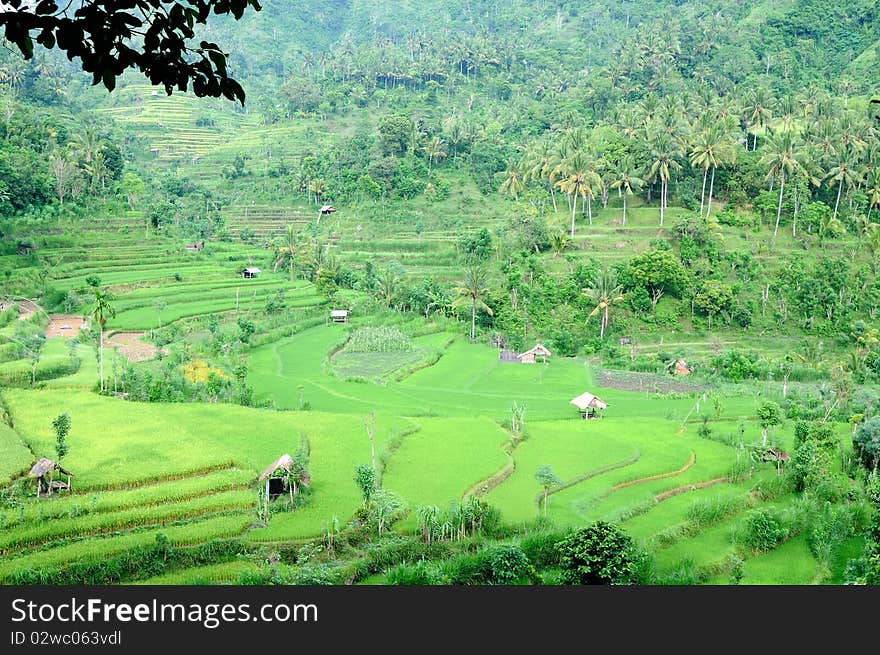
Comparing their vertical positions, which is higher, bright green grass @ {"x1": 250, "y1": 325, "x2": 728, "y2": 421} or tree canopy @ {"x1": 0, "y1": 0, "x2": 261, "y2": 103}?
tree canopy @ {"x1": 0, "y1": 0, "x2": 261, "y2": 103}

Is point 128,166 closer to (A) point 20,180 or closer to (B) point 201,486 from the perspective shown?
(A) point 20,180

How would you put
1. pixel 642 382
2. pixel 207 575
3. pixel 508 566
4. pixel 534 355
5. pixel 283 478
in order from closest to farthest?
pixel 508 566 < pixel 207 575 < pixel 283 478 < pixel 642 382 < pixel 534 355

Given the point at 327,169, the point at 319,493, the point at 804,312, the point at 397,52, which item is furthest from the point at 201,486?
the point at 397,52

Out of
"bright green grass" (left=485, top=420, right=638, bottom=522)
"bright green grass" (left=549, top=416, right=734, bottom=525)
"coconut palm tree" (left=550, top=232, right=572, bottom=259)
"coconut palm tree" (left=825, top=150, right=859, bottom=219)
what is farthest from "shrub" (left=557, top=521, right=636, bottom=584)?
"coconut palm tree" (left=825, top=150, right=859, bottom=219)

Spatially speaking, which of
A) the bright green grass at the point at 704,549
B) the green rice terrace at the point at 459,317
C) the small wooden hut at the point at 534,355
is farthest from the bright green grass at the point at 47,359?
the bright green grass at the point at 704,549

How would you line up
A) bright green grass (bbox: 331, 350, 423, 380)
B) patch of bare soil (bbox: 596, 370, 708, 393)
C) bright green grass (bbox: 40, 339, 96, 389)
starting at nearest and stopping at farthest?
bright green grass (bbox: 40, 339, 96, 389), patch of bare soil (bbox: 596, 370, 708, 393), bright green grass (bbox: 331, 350, 423, 380)

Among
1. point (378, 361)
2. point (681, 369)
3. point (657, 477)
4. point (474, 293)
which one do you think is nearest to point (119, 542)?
point (657, 477)

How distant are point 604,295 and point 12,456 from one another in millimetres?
22651

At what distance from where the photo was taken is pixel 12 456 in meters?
14.8

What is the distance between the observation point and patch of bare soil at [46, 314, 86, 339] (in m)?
27.2

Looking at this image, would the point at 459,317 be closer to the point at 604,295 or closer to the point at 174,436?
the point at 604,295

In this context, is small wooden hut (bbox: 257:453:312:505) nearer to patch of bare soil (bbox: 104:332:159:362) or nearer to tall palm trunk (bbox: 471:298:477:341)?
patch of bare soil (bbox: 104:332:159:362)

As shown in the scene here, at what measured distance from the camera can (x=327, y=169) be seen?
51406 millimetres

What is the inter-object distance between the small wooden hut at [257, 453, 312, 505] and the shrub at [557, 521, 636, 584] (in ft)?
17.2
